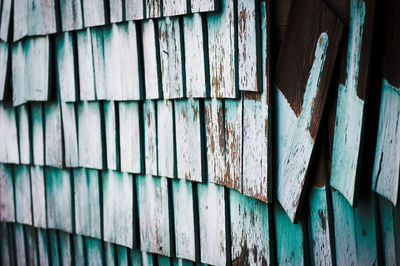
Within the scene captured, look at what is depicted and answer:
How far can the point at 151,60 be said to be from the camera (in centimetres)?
242

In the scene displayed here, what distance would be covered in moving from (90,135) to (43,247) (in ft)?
3.44

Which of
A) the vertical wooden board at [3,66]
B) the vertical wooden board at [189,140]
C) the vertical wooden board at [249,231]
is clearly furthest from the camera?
the vertical wooden board at [3,66]

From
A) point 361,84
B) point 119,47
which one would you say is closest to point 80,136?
point 119,47

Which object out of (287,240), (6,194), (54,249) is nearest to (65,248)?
(54,249)

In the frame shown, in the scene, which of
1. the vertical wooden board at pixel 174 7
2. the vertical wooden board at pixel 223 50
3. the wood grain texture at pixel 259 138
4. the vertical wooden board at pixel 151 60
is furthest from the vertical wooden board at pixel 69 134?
the wood grain texture at pixel 259 138

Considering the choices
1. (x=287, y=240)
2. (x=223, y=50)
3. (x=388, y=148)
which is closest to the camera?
(x=388, y=148)

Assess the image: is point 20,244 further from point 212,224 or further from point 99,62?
point 212,224

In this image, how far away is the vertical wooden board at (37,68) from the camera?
9.91 ft

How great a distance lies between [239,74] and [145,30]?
657 mm

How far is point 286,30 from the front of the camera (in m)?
1.80

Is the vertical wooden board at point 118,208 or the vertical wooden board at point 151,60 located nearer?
the vertical wooden board at point 151,60

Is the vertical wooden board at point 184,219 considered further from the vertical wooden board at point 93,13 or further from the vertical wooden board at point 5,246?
the vertical wooden board at point 5,246

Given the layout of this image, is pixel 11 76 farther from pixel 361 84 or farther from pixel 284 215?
pixel 361 84

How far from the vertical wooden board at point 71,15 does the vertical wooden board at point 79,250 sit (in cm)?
130
